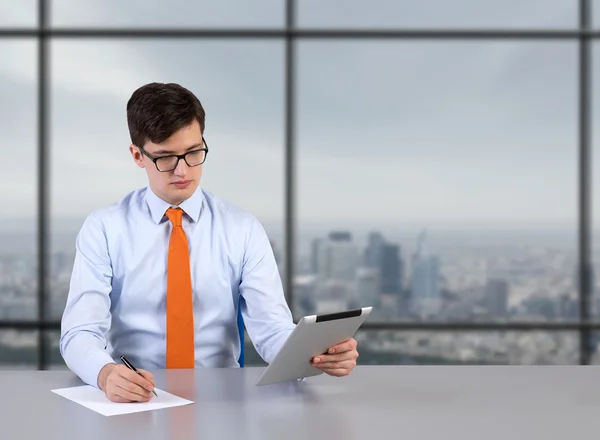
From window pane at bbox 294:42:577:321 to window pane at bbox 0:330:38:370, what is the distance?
156 centimetres

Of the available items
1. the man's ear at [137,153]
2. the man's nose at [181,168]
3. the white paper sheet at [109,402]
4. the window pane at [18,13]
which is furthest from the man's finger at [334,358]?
the window pane at [18,13]

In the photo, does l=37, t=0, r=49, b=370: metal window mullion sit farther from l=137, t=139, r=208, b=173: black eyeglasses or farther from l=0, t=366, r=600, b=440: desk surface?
l=0, t=366, r=600, b=440: desk surface

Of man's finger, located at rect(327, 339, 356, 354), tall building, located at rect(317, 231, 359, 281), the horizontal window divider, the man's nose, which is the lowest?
man's finger, located at rect(327, 339, 356, 354)

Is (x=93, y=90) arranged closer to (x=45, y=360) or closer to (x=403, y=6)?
(x=45, y=360)

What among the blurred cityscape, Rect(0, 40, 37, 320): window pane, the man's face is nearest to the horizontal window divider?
Rect(0, 40, 37, 320): window pane

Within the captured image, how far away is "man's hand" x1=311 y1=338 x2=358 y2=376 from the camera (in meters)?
1.65

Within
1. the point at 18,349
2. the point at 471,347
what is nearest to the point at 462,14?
the point at 471,347

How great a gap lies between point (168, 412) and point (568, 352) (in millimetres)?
3091

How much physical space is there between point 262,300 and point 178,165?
0.53m

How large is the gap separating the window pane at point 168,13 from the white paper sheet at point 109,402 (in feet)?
8.58

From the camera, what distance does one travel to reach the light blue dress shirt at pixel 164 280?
212 centimetres

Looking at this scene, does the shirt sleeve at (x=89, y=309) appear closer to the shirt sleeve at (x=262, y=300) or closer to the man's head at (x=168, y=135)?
the man's head at (x=168, y=135)

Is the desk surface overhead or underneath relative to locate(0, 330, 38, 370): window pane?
overhead

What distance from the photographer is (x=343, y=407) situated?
1442 mm
